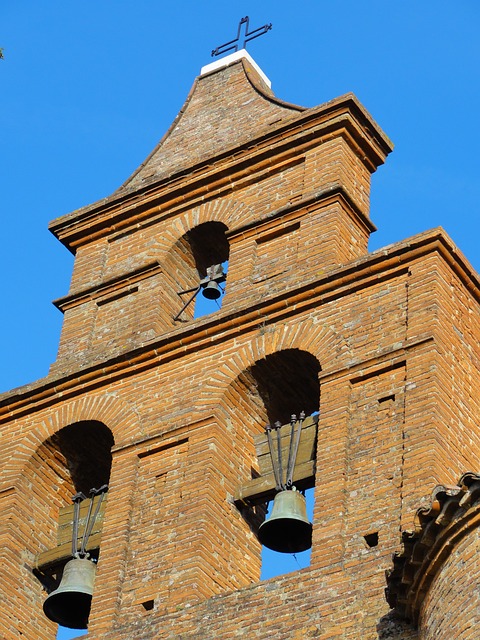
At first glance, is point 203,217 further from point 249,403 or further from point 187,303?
point 249,403

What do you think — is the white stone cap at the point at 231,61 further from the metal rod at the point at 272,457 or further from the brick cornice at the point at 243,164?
the metal rod at the point at 272,457

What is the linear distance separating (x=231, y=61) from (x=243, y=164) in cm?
267

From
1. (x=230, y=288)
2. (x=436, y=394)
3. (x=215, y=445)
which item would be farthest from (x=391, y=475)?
(x=230, y=288)

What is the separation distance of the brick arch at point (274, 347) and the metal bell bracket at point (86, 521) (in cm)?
144

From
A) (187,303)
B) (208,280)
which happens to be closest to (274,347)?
(208,280)

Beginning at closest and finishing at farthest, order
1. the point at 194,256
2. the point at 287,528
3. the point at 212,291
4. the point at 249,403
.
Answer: the point at 287,528
the point at 249,403
the point at 212,291
the point at 194,256

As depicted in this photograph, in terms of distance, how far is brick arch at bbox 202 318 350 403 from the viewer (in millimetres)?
18750

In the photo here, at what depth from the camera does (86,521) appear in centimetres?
1952

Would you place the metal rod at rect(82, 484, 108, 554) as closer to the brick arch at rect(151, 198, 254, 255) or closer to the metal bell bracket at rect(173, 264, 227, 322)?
the metal bell bracket at rect(173, 264, 227, 322)

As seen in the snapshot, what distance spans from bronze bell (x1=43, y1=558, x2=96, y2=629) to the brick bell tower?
0.79 ft

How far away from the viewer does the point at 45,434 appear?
20.1m

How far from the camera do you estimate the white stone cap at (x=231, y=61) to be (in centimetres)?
2345

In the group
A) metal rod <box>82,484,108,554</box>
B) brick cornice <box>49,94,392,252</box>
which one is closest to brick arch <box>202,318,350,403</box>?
→ metal rod <box>82,484,108,554</box>

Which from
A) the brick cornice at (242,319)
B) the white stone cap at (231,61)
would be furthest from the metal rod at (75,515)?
the white stone cap at (231,61)
